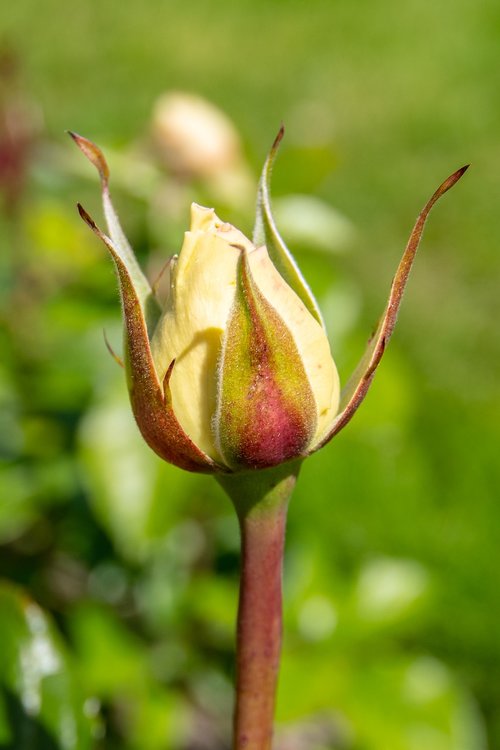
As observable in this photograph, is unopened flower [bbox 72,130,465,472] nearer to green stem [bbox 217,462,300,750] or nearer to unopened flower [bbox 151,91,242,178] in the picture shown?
green stem [bbox 217,462,300,750]

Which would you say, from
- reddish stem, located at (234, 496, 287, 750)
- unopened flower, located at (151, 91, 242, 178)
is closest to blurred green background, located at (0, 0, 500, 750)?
unopened flower, located at (151, 91, 242, 178)

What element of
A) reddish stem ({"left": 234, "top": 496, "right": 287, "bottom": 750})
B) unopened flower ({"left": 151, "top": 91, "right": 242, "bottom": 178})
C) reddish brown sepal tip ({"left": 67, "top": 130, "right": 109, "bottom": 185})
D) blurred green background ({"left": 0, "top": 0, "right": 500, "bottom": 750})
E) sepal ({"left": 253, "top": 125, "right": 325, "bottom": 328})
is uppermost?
reddish brown sepal tip ({"left": 67, "top": 130, "right": 109, "bottom": 185})

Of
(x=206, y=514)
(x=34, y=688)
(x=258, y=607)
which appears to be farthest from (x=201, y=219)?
(x=206, y=514)

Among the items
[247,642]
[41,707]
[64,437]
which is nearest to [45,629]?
[41,707]

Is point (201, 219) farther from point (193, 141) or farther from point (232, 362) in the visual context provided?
point (193, 141)

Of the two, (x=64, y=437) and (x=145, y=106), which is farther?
(x=145, y=106)

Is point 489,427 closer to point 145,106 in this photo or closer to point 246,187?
point 246,187

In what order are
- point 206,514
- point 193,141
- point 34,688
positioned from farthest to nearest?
point 206,514
point 193,141
point 34,688
